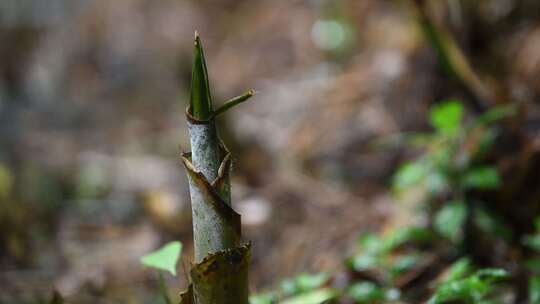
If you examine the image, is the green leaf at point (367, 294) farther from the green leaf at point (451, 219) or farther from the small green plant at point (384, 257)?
the green leaf at point (451, 219)

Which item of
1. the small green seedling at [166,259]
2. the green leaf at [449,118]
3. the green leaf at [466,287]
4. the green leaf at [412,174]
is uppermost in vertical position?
the green leaf at [449,118]

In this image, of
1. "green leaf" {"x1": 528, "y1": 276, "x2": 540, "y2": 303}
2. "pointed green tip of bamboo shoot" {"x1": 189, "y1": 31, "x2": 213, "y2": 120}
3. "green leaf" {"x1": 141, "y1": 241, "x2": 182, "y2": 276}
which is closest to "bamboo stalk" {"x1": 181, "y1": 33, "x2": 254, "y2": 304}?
"pointed green tip of bamboo shoot" {"x1": 189, "y1": 31, "x2": 213, "y2": 120}

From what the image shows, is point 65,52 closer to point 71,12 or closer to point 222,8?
point 71,12

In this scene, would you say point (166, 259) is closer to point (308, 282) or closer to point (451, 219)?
point (308, 282)

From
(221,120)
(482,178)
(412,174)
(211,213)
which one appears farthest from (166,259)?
(221,120)

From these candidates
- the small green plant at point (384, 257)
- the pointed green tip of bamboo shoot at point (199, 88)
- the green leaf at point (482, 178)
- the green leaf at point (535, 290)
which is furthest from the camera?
Result: the green leaf at point (482, 178)

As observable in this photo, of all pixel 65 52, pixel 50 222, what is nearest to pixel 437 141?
pixel 50 222

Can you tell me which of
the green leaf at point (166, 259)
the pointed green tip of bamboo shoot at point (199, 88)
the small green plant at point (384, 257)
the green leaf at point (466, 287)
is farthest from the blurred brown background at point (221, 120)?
the pointed green tip of bamboo shoot at point (199, 88)
